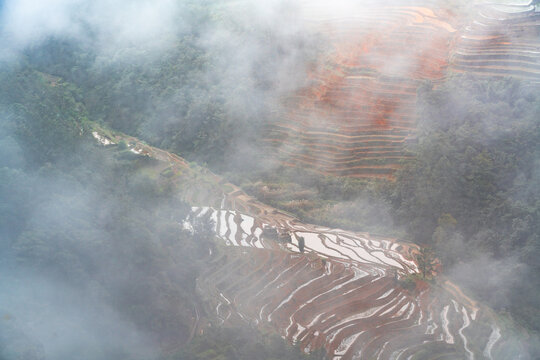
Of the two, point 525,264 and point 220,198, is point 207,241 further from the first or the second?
point 525,264

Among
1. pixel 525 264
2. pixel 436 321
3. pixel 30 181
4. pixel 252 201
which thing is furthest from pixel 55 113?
pixel 525 264

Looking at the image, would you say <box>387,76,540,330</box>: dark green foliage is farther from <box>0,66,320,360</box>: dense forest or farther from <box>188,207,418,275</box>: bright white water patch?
<box>0,66,320,360</box>: dense forest

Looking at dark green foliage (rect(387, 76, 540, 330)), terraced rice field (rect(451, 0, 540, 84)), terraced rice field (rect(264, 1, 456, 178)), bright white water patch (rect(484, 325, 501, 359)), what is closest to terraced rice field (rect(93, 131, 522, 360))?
bright white water patch (rect(484, 325, 501, 359))

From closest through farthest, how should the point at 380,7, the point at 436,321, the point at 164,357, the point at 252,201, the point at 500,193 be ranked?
1. the point at 164,357
2. the point at 436,321
3. the point at 500,193
4. the point at 252,201
5. the point at 380,7

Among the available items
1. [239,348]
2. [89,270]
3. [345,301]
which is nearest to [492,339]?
[345,301]

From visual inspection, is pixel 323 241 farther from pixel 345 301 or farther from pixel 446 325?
pixel 446 325

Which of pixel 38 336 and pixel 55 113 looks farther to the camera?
pixel 55 113
